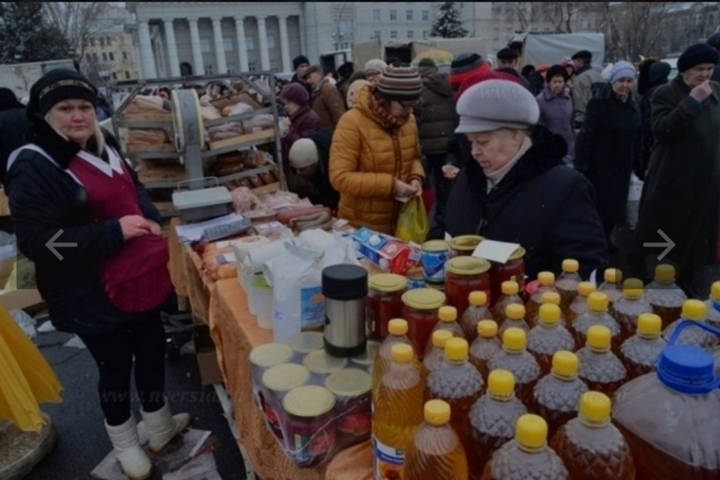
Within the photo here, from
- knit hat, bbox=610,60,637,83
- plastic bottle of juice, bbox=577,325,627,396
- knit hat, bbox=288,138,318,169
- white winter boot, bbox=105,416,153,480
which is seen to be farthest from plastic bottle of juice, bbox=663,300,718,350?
knit hat, bbox=610,60,637,83

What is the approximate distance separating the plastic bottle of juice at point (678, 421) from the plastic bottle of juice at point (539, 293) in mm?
480

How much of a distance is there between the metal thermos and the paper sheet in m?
0.35

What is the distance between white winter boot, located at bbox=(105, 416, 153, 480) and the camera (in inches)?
104

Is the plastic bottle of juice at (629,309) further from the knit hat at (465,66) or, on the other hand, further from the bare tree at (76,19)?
the bare tree at (76,19)

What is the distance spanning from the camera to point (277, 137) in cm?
452

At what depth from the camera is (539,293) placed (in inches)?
55.1

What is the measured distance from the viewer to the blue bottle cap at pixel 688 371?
2.70 ft

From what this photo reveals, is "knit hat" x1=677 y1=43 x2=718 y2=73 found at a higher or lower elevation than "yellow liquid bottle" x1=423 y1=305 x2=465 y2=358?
higher

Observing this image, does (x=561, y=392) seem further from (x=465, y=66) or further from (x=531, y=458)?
(x=465, y=66)

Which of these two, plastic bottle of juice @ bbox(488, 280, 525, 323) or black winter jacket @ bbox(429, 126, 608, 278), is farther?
black winter jacket @ bbox(429, 126, 608, 278)

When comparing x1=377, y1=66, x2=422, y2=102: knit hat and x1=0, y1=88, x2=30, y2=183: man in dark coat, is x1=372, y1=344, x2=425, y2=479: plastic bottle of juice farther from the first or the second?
x1=0, y1=88, x2=30, y2=183: man in dark coat

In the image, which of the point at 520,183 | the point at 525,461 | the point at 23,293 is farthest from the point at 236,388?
the point at 23,293

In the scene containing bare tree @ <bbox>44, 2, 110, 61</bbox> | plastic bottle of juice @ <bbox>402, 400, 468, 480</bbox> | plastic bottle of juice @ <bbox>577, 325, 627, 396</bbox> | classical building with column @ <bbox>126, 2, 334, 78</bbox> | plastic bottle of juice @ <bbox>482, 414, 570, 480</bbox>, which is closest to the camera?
plastic bottle of juice @ <bbox>482, 414, 570, 480</bbox>

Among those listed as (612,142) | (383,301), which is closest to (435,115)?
(612,142)
